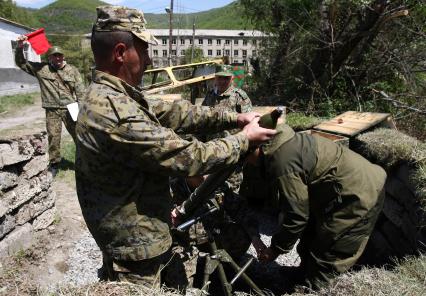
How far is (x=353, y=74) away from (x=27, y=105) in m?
15.0

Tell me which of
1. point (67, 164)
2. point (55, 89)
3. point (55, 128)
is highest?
point (55, 89)

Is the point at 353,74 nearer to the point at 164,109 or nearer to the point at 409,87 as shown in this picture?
the point at 409,87

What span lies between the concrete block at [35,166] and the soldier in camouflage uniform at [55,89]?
242 cm

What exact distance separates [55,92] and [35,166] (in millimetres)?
2973

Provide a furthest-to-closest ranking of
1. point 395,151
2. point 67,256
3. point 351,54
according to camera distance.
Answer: point 351,54 → point 67,256 → point 395,151

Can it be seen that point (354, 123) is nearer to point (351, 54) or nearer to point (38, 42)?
point (351, 54)

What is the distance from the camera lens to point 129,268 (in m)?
2.10

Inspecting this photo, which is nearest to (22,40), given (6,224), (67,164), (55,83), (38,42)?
(38,42)

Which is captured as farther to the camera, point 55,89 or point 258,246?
point 55,89

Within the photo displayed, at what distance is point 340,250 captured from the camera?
9.94 feet

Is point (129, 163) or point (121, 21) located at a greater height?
point (121, 21)

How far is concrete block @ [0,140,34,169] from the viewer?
12.8 ft

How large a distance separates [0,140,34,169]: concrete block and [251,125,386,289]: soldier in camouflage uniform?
2.66 m

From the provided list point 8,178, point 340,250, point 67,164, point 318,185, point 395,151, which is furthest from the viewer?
point 67,164
